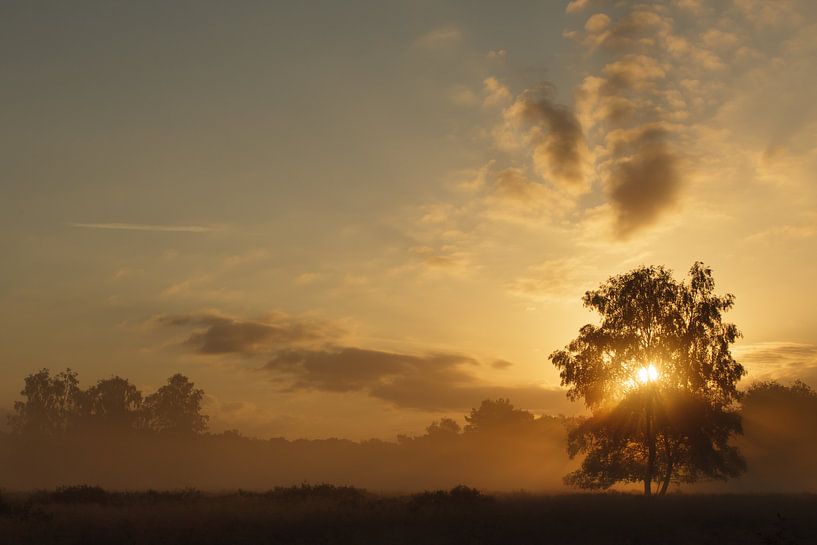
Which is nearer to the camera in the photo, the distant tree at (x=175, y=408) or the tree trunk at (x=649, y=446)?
the tree trunk at (x=649, y=446)

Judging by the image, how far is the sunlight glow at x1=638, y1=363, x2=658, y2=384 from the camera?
52.7m

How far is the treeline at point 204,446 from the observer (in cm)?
10556

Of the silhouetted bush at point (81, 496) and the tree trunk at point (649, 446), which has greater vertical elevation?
Answer: the tree trunk at point (649, 446)

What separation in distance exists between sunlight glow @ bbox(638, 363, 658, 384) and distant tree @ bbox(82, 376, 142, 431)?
12726 centimetres

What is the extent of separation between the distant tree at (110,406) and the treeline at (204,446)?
0.70 feet

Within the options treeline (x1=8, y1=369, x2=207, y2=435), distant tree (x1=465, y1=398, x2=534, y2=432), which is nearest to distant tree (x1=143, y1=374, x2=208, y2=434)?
treeline (x1=8, y1=369, x2=207, y2=435)

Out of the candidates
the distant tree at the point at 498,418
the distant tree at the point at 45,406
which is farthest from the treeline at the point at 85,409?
the distant tree at the point at 498,418

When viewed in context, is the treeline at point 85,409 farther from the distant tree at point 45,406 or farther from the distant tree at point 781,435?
the distant tree at point 781,435

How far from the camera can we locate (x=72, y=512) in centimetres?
3516

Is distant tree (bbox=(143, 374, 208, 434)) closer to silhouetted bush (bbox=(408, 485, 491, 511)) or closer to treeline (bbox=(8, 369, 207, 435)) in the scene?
treeline (bbox=(8, 369, 207, 435))

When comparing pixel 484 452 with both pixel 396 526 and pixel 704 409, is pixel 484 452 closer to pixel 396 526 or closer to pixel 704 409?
pixel 704 409

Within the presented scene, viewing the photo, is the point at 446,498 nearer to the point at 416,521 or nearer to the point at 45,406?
the point at 416,521

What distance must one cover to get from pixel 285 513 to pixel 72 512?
→ 10.6 m

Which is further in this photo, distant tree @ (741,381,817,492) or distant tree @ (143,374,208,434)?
distant tree @ (143,374,208,434)
